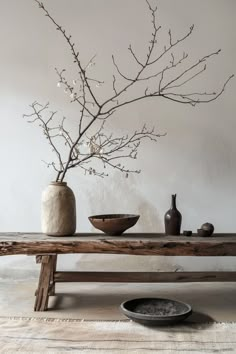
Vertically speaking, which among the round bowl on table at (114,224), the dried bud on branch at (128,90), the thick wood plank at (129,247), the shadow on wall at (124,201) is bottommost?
the thick wood plank at (129,247)

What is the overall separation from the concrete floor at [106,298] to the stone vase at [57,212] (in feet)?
1.70

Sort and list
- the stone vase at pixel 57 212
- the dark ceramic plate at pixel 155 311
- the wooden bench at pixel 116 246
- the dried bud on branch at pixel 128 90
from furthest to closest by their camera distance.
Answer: the dried bud on branch at pixel 128 90
the stone vase at pixel 57 212
the wooden bench at pixel 116 246
the dark ceramic plate at pixel 155 311

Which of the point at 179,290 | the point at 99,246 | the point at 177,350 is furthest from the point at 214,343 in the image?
the point at 179,290

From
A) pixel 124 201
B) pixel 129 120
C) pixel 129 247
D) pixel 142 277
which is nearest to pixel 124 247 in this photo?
pixel 129 247

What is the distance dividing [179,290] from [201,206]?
750 mm

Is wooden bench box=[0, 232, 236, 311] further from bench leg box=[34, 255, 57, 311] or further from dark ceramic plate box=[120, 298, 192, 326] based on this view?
dark ceramic plate box=[120, 298, 192, 326]

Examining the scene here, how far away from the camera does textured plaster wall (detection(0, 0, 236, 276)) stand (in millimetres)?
3871

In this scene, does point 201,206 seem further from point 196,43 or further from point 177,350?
point 177,350

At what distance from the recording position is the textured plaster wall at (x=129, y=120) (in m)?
3.87

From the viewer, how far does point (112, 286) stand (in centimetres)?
371

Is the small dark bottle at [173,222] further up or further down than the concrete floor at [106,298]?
further up

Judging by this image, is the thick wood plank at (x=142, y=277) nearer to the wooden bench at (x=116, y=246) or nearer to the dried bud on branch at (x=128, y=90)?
the wooden bench at (x=116, y=246)

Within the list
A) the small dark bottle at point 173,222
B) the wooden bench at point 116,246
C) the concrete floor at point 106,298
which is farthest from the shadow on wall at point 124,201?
the wooden bench at point 116,246

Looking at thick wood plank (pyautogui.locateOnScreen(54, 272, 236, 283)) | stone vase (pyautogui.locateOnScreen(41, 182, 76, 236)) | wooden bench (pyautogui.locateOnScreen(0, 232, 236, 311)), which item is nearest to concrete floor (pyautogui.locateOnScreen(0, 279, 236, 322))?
thick wood plank (pyautogui.locateOnScreen(54, 272, 236, 283))
